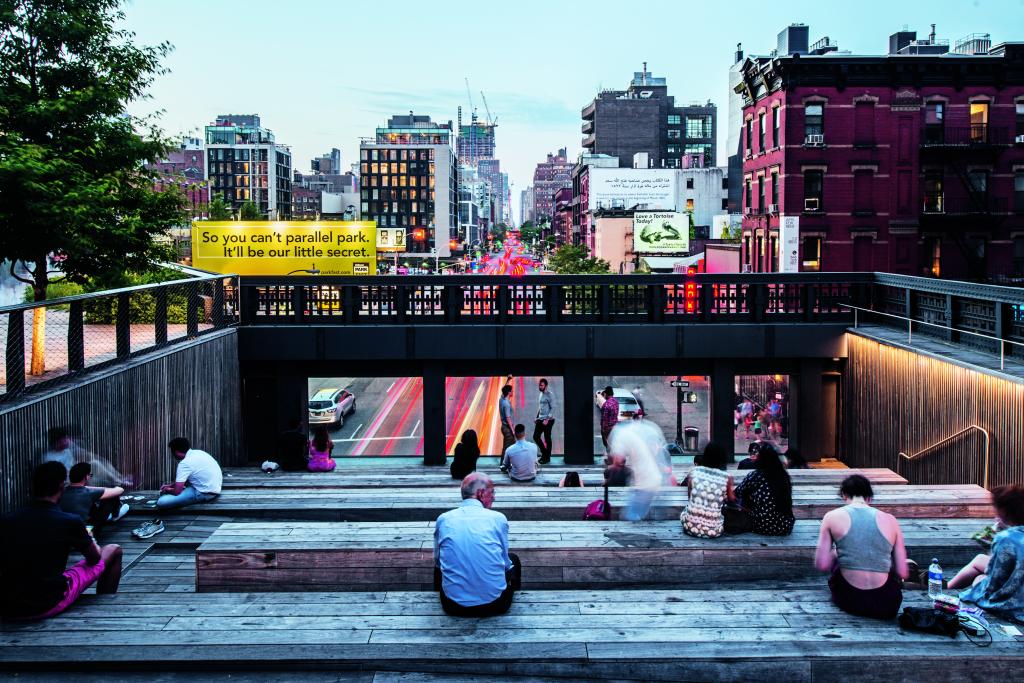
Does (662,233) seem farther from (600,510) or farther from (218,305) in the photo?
(600,510)

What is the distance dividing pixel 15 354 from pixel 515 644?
24.3 ft

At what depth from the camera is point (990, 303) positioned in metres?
17.5

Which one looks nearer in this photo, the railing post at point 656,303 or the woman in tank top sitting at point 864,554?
the woman in tank top sitting at point 864,554

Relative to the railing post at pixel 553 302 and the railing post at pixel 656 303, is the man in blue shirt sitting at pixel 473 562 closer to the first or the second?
the railing post at pixel 553 302

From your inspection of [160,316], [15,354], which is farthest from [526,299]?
[15,354]

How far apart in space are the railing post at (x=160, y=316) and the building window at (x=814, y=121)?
119 feet

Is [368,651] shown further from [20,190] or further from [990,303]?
[990,303]

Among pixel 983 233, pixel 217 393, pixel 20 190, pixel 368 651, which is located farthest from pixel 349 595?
pixel 983 233

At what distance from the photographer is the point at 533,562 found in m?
8.44

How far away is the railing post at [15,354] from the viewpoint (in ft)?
34.0

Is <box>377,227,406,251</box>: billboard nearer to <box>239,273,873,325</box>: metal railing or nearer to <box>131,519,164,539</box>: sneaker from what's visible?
<box>239,273,873,325</box>: metal railing

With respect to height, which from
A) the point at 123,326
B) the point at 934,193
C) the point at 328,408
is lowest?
the point at 328,408

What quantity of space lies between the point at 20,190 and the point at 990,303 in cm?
1809

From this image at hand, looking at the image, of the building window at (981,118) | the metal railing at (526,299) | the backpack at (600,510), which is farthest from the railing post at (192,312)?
the building window at (981,118)
